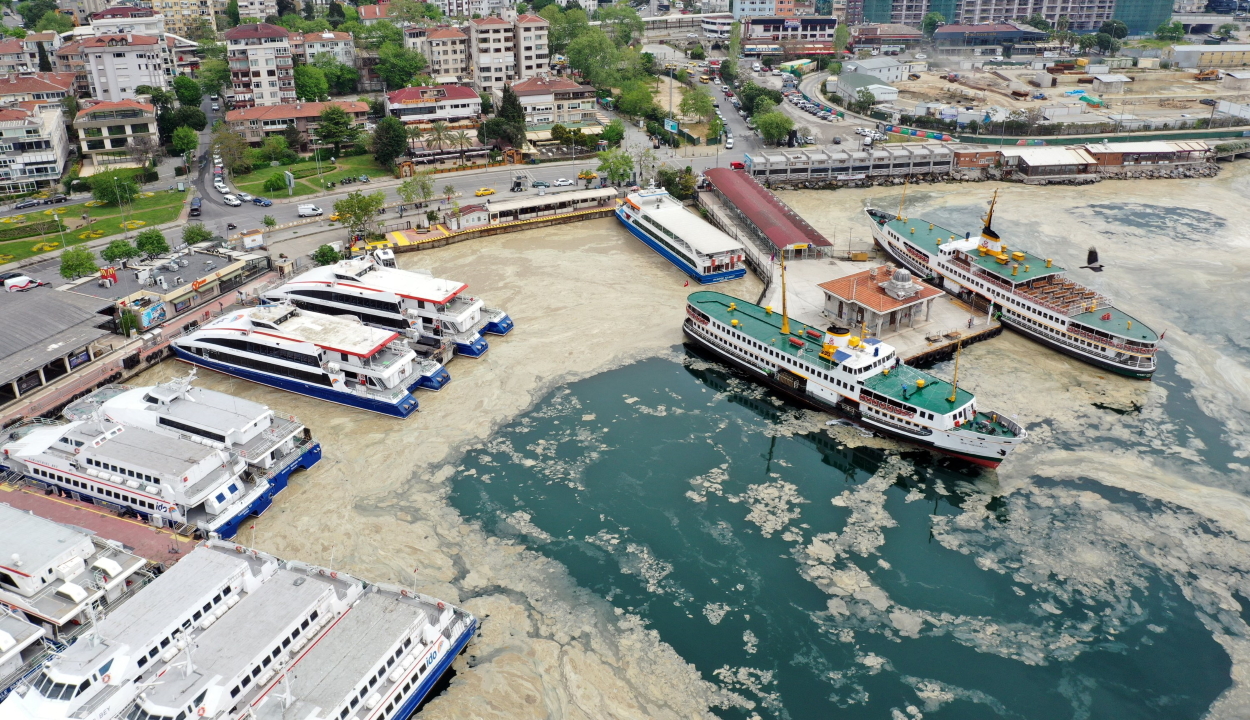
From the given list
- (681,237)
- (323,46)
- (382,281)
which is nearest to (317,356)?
(382,281)

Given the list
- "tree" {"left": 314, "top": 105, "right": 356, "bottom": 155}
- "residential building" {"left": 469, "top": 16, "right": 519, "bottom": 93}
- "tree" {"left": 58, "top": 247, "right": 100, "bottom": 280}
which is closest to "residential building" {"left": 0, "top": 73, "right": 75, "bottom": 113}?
"tree" {"left": 314, "top": 105, "right": 356, "bottom": 155}

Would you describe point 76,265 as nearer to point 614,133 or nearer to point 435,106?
point 435,106

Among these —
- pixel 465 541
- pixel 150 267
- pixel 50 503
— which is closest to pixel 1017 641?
pixel 465 541

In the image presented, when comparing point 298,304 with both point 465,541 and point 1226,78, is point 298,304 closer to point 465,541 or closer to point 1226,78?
point 465,541

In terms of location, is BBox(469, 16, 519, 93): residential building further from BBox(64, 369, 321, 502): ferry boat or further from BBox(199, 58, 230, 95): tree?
BBox(64, 369, 321, 502): ferry boat

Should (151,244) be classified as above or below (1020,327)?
above

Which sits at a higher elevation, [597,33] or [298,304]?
Answer: [597,33]

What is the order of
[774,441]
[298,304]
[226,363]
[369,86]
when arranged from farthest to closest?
[369,86] < [298,304] < [226,363] < [774,441]

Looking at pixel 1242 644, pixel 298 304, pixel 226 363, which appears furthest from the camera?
pixel 298 304
